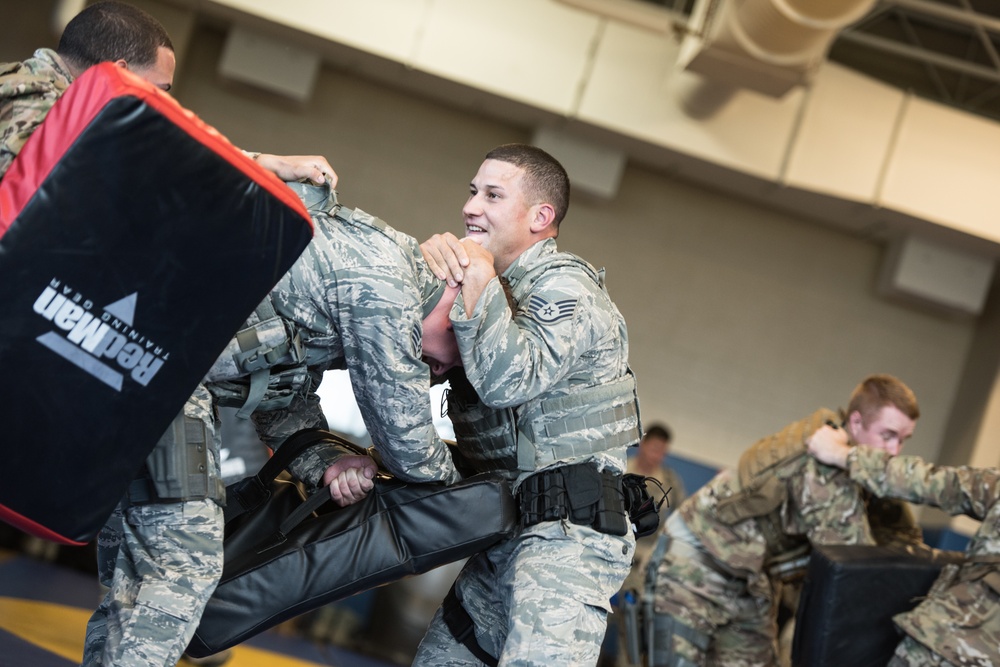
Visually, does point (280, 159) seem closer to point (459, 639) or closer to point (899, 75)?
point (459, 639)

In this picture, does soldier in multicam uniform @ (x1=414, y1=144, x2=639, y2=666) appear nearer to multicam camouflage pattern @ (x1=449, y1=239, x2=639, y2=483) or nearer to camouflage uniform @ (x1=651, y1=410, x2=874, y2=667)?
multicam camouflage pattern @ (x1=449, y1=239, x2=639, y2=483)

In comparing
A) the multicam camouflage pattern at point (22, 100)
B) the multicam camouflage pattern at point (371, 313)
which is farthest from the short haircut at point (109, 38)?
the multicam camouflage pattern at point (371, 313)

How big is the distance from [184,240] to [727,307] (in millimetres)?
8197

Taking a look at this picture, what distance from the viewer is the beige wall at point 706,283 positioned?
31.4 ft

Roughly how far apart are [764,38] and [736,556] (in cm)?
382

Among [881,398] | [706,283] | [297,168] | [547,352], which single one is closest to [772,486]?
[881,398]

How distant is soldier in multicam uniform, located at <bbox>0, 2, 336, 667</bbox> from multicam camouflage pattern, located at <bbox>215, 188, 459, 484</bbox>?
235 mm

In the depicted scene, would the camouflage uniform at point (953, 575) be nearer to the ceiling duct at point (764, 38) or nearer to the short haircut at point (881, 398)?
the short haircut at point (881, 398)

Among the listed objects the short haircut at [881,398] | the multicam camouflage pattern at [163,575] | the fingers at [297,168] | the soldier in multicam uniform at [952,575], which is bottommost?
the multicam camouflage pattern at [163,575]

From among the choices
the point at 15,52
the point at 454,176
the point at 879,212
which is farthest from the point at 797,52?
the point at 15,52

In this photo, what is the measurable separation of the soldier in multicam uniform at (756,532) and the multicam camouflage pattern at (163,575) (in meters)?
2.75

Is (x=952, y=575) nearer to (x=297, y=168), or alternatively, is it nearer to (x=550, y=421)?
(x=550, y=421)

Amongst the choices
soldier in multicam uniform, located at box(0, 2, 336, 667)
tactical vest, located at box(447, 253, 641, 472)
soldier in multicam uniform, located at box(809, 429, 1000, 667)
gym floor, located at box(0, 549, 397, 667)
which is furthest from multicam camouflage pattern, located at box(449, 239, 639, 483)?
gym floor, located at box(0, 549, 397, 667)

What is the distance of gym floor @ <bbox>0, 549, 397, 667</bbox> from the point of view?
3977mm
